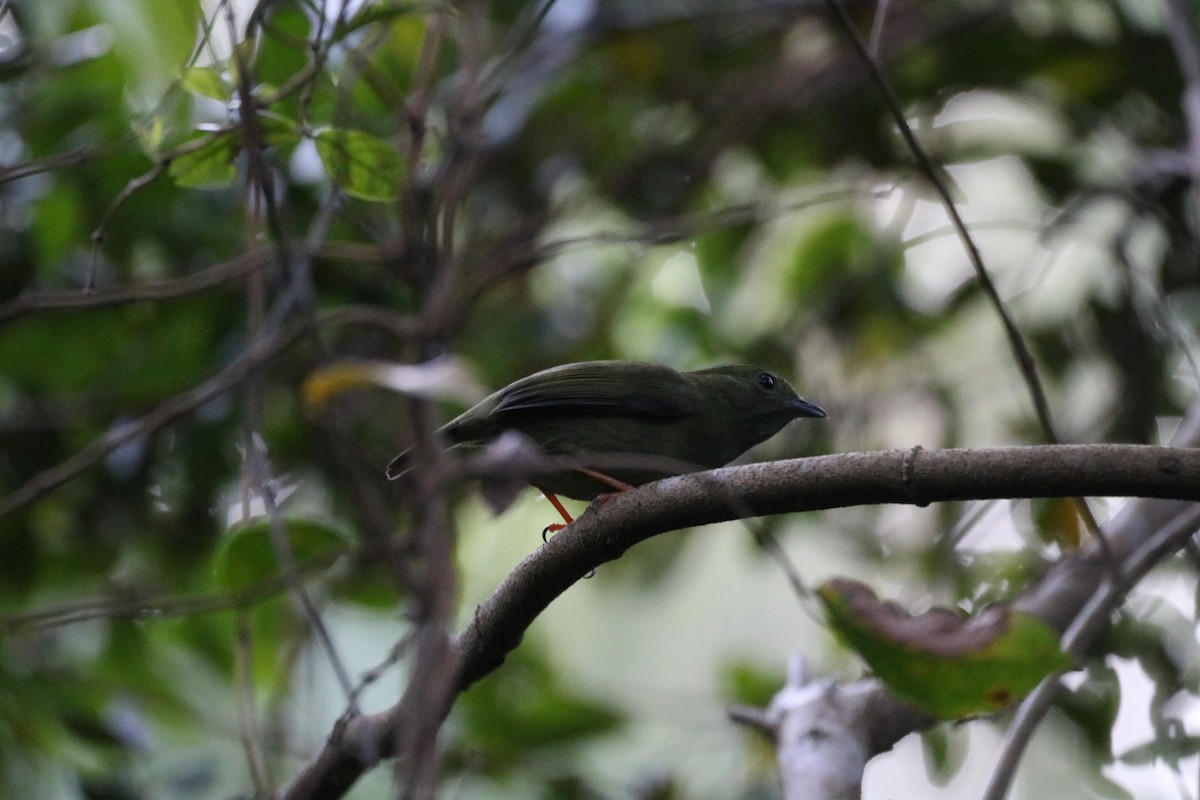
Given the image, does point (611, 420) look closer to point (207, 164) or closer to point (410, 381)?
point (207, 164)

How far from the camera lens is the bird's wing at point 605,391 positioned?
11.1ft

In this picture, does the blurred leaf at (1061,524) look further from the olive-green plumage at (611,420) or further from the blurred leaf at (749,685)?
the olive-green plumage at (611,420)

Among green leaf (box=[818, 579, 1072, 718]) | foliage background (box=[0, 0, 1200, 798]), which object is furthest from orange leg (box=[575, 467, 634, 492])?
green leaf (box=[818, 579, 1072, 718])

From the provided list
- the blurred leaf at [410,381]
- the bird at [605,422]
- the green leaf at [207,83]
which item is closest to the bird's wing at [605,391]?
the bird at [605,422]

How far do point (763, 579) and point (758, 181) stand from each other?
100 inches

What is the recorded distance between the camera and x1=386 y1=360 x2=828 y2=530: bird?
3.36 metres

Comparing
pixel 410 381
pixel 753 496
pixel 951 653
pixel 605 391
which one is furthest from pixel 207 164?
pixel 951 653

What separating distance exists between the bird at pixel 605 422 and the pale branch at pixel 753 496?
0.61 metres

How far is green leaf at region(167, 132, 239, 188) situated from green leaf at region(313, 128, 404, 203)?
250 mm

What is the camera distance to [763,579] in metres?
7.79

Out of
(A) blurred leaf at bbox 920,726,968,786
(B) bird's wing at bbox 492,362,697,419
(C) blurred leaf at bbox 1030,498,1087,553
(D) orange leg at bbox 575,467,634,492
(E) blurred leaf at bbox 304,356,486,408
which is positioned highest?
(E) blurred leaf at bbox 304,356,486,408

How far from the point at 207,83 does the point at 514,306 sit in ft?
10.4

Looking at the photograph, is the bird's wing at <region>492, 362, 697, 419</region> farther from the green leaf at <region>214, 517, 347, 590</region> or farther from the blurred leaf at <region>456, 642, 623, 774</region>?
the blurred leaf at <region>456, 642, 623, 774</region>

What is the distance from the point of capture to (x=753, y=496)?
7.08ft
